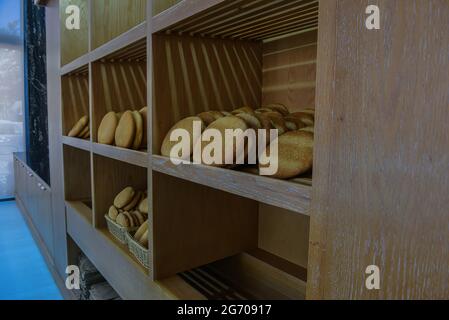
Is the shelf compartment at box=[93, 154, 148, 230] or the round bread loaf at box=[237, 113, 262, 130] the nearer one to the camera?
the round bread loaf at box=[237, 113, 262, 130]

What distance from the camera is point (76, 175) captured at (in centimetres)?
194

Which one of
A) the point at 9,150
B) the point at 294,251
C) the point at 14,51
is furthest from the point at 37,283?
the point at 14,51

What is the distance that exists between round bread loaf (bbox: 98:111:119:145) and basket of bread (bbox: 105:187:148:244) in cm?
26


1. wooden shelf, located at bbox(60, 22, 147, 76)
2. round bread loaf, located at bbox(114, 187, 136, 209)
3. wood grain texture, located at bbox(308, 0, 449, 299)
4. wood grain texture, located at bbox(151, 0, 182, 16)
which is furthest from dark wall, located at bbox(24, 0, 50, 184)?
wood grain texture, located at bbox(308, 0, 449, 299)

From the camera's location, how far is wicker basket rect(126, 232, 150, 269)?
1.03 meters

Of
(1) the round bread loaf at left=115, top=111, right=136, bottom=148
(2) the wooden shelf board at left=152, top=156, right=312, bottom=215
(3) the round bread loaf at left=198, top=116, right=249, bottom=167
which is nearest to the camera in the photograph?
(2) the wooden shelf board at left=152, top=156, right=312, bottom=215

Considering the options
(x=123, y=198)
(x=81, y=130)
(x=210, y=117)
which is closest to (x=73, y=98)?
(x=81, y=130)

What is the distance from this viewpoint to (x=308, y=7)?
2.46 ft

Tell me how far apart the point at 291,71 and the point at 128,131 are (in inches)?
23.9

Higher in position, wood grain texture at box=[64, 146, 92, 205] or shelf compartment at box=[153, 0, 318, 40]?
shelf compartment at box=[153, 0, 318, 40]

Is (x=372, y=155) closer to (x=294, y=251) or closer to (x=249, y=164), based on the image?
(x=249, y=164)

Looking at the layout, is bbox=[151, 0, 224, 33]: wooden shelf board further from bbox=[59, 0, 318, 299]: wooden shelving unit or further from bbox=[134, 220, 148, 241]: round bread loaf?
bbox=[134, 220, 148, 241]: round bread loaf

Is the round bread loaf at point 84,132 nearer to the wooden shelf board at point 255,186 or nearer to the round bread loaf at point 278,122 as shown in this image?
the wooden shelf board at point 255,186
